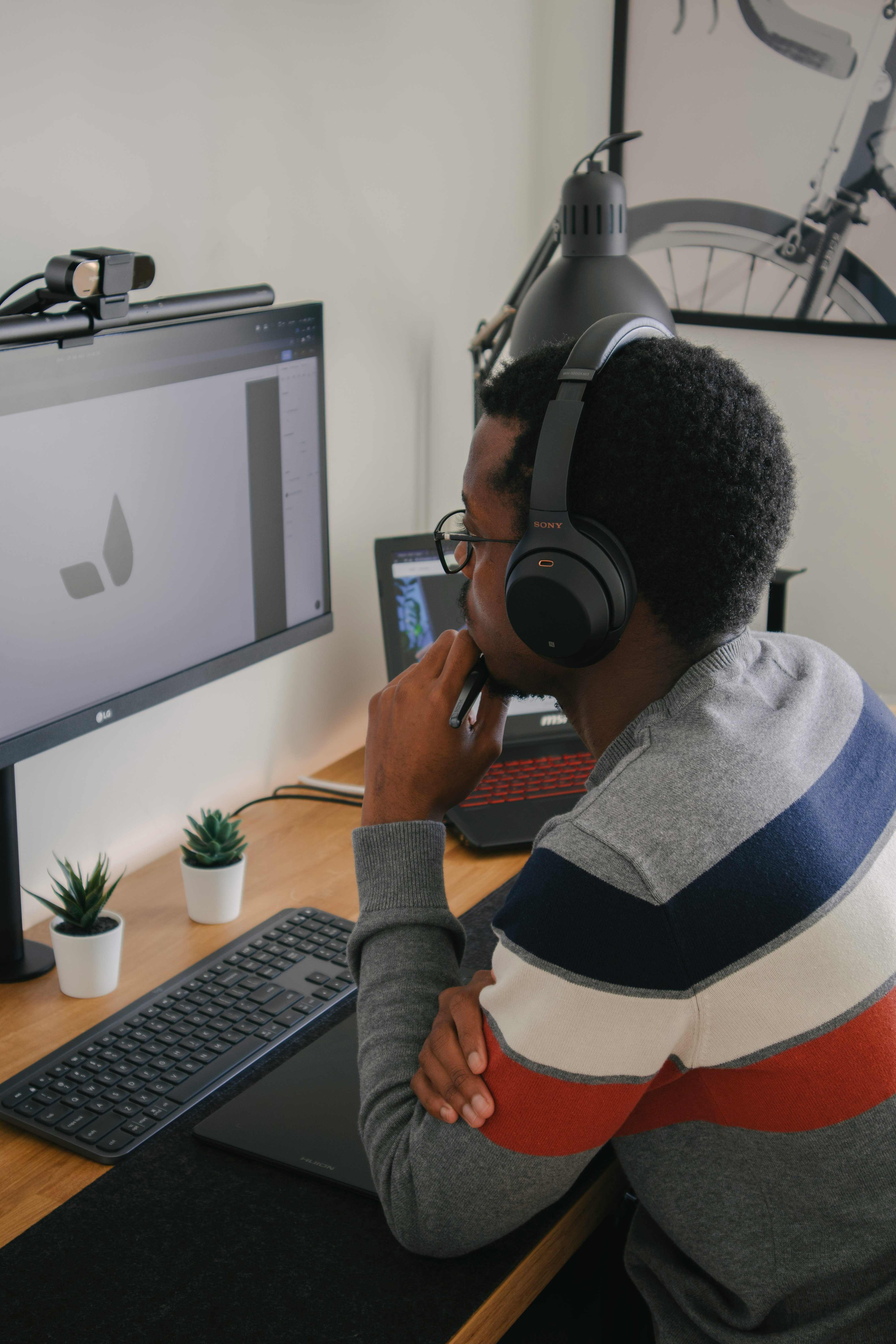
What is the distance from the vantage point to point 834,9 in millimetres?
1664

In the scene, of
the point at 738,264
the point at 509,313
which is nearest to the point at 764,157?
the point at 738,264

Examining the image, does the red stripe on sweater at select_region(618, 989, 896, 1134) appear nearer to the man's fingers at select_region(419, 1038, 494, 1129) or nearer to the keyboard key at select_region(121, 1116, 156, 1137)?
the man's fingers at select_region(419, 1038, 494, 1129)

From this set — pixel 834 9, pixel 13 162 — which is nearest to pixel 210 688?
pixel 13 162

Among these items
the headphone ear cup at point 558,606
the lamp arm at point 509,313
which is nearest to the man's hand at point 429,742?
the headphone ear cup at point 558,606

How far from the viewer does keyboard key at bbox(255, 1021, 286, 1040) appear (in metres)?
0.99

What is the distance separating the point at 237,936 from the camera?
3.86 feet

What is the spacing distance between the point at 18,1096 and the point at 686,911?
57 cm

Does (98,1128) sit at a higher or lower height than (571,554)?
lower

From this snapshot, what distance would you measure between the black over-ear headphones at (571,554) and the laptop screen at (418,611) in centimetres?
73

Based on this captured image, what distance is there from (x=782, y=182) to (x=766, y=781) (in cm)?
138

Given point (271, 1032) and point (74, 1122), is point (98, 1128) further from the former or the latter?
point (271, 1032)

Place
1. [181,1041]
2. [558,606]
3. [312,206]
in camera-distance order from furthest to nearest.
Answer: [312,206], [181,1041], [558,606]

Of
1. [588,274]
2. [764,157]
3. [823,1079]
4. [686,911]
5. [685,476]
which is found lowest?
[823,1079]

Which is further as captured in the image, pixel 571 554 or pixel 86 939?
pixel 86 939
